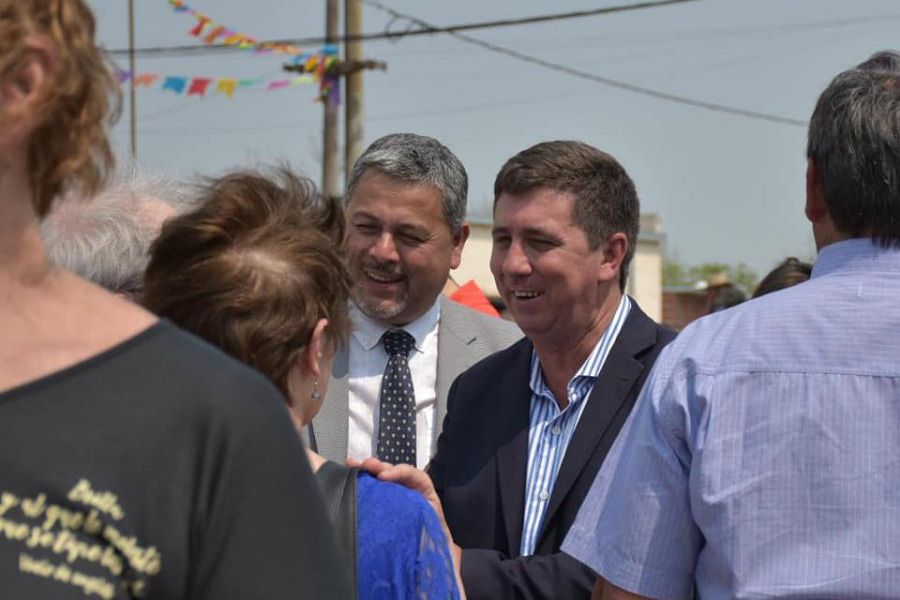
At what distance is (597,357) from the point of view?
3482mm

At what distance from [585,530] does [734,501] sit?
0.34m

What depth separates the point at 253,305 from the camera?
202 cm

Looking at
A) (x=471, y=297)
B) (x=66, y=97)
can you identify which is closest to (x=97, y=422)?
(x=66, y=97)

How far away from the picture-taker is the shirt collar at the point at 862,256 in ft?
7.57

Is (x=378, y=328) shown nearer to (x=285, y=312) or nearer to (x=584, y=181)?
(x=584, y=181)

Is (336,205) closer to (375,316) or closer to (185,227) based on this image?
(185,227)

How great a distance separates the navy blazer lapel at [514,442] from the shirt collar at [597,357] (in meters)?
0.02

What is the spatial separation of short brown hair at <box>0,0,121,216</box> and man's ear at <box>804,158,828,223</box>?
143cm

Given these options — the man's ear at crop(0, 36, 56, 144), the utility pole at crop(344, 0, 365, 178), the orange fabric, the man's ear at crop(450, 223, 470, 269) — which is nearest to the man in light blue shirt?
the man's ear at crop(0, 36, 56, 144)

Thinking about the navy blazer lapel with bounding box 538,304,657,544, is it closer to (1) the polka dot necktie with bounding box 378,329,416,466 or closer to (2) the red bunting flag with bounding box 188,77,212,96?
(1) the polka dot necktie with bounding box 378,329,416,466

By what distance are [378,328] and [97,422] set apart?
2878mm

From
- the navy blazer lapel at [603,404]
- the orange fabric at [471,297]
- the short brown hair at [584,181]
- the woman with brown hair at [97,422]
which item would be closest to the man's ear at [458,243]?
the short brown hair at [584,181]

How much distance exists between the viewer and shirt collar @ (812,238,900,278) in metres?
2.31

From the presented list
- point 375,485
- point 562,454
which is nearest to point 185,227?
point 375,485
